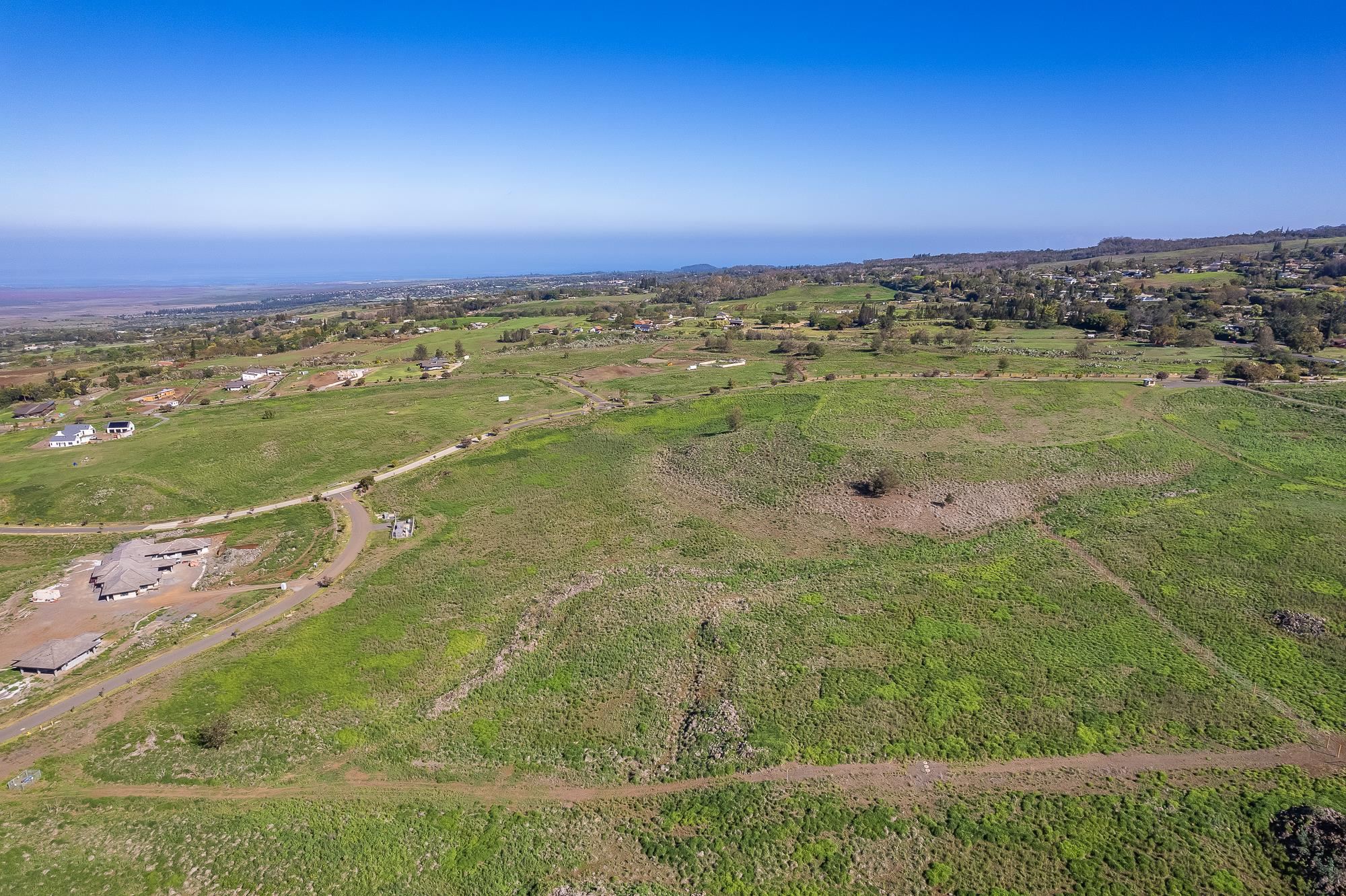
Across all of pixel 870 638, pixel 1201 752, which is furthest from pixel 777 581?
pixel 1201 752

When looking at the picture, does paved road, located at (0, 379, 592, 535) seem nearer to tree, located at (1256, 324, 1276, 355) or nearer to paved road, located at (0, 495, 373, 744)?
paved road, located at (0, 495, 373, 744)

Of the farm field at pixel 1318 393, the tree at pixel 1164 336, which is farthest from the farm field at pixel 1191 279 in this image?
the farm field at pixel 1318 393

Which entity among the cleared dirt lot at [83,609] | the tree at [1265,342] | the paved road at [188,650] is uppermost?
the tree at [1265,342]

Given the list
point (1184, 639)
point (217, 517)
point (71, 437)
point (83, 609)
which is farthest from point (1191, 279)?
point (71, 437)

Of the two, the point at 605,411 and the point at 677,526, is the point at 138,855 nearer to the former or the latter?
the point at 677,526

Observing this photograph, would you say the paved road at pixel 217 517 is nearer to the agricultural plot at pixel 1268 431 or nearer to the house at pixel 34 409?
the house at pixel 34 409

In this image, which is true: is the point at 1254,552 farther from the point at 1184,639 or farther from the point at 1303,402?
the point at 1303,402

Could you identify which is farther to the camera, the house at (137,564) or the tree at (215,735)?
the house at (137,564)
